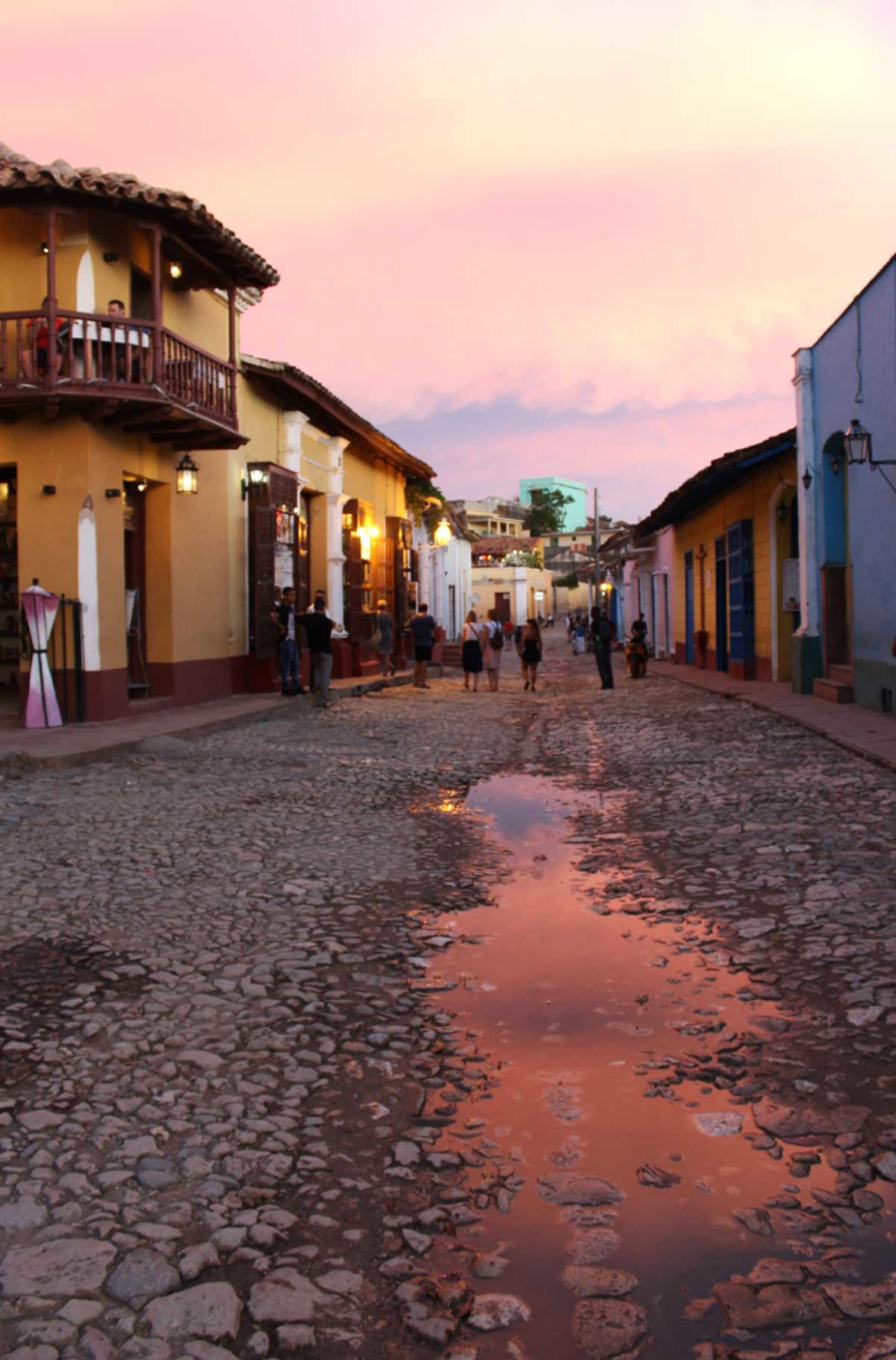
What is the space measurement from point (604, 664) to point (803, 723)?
8.20m

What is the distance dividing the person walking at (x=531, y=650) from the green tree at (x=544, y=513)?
7099 centimetres

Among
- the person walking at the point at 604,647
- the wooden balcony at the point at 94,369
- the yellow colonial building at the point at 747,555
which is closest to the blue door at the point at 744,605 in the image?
the yellow colonial building at the point at 747,555

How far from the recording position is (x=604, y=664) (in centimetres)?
2058

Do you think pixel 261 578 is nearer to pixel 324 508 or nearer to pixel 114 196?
pixel 324 508

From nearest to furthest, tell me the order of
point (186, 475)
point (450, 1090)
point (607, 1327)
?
point (607, 1327) → point (450, 1090) → point (186, 475)

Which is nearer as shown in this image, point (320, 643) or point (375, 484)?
point (320, 643)

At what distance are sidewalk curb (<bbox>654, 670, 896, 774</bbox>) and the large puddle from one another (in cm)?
456

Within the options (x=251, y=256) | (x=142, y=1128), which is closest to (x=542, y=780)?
(x=142, y=1128)

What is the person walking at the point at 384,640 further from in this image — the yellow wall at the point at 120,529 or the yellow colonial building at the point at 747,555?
the yellow wall at the point at 120,529

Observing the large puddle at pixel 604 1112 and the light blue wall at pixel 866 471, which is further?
the light blue wall at pixel 866 471

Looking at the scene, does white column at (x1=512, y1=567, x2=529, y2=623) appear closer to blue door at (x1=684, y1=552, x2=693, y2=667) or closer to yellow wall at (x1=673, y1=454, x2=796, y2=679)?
blue door at (x1=684, y1=552, x2=693, y2=667)

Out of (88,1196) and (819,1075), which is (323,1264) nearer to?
(88,1196)

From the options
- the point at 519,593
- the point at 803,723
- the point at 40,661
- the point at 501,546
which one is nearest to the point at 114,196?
the point at 40,661

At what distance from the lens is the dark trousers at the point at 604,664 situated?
20578mm
